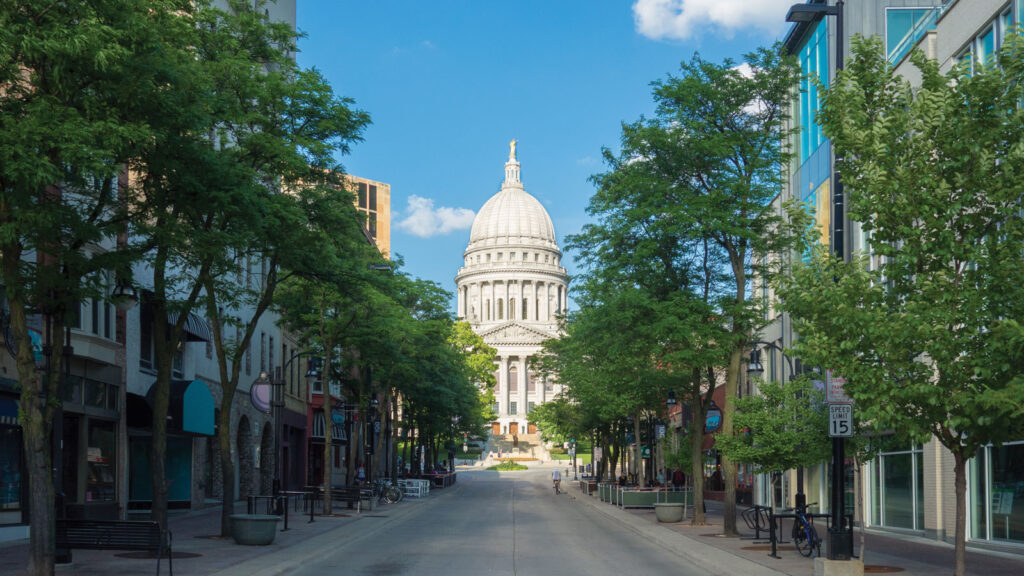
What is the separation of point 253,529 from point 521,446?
149 meters

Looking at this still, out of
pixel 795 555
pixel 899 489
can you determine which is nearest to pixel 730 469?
pixel 899 489

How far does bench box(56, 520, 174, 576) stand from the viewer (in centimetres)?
1783

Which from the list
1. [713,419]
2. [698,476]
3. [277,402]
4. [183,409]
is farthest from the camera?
[713,419]

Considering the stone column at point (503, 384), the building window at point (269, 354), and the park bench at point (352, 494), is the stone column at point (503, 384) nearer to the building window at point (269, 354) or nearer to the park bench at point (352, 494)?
the building window at point (269, 354)

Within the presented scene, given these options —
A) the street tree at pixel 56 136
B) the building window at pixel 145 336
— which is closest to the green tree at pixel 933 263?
the street tree at pixel 56 136

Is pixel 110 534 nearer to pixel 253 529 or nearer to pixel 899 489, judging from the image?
pixel 253 529

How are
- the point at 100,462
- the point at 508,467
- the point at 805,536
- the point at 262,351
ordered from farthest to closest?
the point at 508,467 < the point at 262,351 < the point at 100,462 < the point at 805,536

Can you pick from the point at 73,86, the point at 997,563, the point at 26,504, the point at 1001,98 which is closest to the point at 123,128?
the point at 73,86

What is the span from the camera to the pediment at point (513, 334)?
19412 centimetres

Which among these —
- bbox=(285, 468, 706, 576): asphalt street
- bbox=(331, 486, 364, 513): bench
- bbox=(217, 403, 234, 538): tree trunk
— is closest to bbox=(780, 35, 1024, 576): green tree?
bbox=(285, 468, 706, 576): asphalt street

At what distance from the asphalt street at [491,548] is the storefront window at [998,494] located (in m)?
7.62

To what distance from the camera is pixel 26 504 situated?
1074 inches

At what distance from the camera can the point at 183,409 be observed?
38188mm

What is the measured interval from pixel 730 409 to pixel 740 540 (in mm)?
3444
